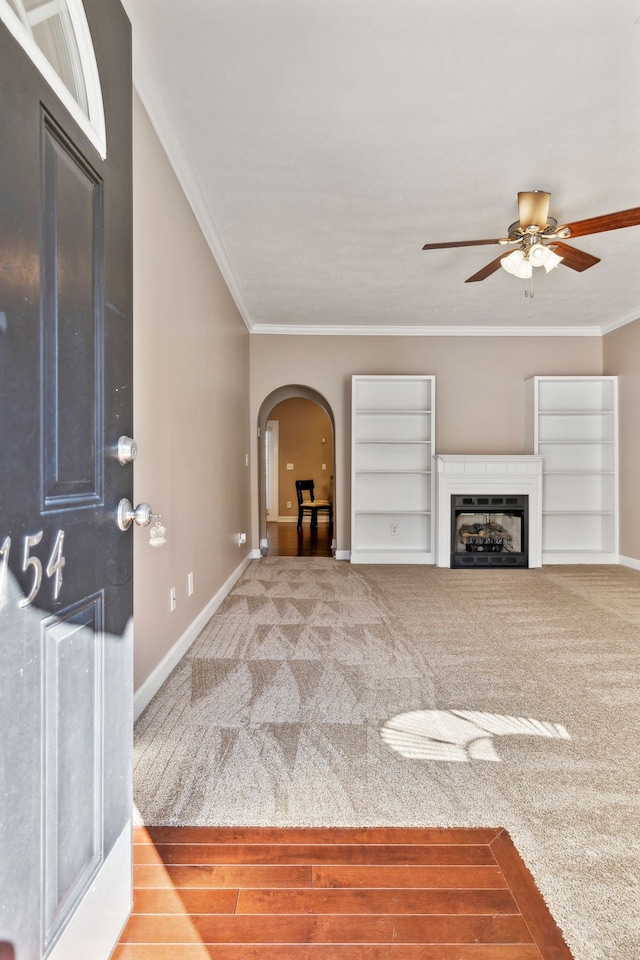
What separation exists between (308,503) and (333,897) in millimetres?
9411

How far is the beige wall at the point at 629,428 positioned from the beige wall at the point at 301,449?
582 centimetres

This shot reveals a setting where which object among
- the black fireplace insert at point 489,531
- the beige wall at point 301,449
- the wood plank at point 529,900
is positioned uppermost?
the beige wall at point 301,449

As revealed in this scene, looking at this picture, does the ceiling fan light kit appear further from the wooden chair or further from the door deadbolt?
the wooden chair

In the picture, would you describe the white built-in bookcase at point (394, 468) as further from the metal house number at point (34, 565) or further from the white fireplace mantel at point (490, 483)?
the metal house number at point (34, 565)

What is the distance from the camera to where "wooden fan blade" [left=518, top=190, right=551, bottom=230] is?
307cm

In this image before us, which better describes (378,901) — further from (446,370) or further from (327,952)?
(446,370)

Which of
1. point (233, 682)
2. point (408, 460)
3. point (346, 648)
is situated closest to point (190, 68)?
point (233, 682)

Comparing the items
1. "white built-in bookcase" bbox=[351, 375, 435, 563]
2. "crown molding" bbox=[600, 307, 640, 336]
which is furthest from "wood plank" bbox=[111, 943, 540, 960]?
"crown molding" bbox=[600, 307, 640, 336]

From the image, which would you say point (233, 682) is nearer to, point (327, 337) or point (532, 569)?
point (532, 569)

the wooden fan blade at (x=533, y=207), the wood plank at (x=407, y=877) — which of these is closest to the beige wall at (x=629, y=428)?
Result: the wooden fan blade at (x=533, y=207)

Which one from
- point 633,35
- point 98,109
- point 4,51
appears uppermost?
point 633,35

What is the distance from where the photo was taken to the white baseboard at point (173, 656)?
228 centimetres

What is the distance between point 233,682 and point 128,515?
5.70ft

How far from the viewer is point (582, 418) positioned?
6402 millimetres
